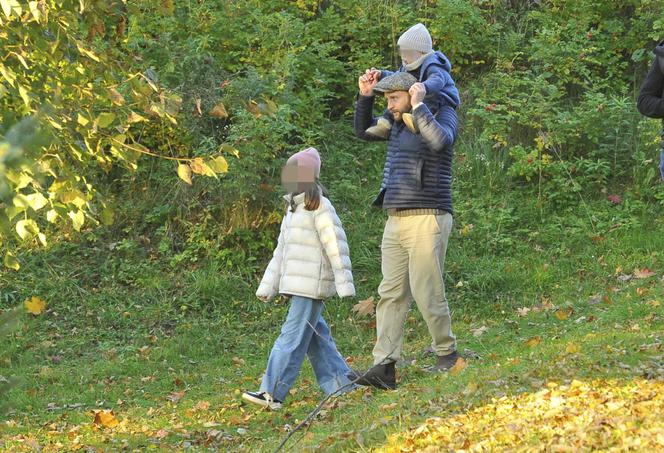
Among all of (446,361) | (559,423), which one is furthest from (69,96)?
(559,423)

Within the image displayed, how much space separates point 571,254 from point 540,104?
211cm

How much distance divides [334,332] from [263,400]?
8.19 ft

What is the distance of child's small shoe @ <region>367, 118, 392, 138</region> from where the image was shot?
746 centimetres

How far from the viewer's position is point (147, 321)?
34.5ft

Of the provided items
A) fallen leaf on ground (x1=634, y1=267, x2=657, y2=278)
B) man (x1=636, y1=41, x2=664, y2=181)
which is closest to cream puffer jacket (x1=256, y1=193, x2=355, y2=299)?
man (x1=636, y1=41, x2=664, y2=181)

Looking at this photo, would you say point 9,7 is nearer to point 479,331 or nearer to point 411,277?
point 411,277

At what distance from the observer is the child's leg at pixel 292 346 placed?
7.47 meters

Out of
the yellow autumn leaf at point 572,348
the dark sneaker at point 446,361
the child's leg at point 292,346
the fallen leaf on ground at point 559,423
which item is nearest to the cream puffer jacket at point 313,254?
the child's leg at point 292,346

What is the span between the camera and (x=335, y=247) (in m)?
7.33

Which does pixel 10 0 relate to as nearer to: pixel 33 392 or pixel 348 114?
pixel 33 392

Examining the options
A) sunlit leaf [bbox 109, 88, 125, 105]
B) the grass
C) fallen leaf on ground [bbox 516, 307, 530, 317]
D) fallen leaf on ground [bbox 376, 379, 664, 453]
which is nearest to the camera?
fallen leaf on ground [bbox 376, 379, 664, 453]

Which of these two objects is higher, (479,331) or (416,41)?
(416,41)

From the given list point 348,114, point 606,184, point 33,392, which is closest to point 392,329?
point 33,392

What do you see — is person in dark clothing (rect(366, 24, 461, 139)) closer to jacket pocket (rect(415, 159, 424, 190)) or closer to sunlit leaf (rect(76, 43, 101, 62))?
jacket pocket (rect(415, 159, 424, 190))
